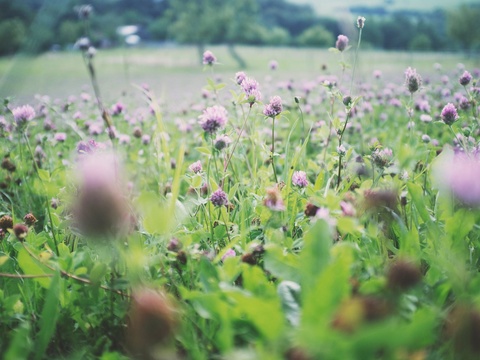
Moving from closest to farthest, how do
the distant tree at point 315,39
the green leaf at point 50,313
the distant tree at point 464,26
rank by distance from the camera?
the green leaf at point 50,313 → the distant tree at point 315,39 → the distant tree at point 464,26

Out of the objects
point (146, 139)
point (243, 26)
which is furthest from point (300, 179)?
point (243, 26)

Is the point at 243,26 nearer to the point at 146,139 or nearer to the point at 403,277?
the point at 146,139

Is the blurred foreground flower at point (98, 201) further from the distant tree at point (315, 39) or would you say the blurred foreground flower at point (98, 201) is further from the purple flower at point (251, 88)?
the distant tree at point (315, 39)

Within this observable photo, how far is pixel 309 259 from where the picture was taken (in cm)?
64

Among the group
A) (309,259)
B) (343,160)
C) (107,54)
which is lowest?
(107,54)

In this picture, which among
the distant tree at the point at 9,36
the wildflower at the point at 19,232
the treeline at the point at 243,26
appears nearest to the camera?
the wildflower at the point at 19,232

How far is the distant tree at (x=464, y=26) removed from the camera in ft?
95.4

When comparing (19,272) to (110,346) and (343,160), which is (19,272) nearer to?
(110,346)

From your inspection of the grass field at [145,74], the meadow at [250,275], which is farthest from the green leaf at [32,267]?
the grass field at [145,74]

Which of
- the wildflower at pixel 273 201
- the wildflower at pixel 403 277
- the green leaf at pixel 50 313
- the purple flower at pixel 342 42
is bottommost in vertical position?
the green leaf at pixel 50 313

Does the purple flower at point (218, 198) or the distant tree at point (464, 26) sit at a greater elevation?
the purple flower at point (218, 198)

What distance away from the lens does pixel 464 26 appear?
29656mm

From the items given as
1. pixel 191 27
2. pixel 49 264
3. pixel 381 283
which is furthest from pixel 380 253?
pixel 191 27

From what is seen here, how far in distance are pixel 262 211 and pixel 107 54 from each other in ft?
65.8
